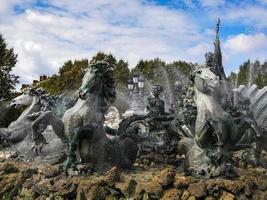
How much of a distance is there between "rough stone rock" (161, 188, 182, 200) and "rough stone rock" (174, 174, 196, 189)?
8cm

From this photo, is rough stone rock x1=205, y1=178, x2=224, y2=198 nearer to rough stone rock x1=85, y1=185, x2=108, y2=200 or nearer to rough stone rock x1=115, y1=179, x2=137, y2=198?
rough stone rock x1=115, y1=179, x2=137, y2=198

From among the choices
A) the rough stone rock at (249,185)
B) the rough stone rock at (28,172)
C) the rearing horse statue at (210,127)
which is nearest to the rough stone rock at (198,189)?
the rough stone rock at (249,185)

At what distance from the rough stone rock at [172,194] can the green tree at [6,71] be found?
3232 centimetres

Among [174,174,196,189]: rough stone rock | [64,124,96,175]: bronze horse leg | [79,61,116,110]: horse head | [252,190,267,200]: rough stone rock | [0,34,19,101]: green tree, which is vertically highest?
[0,34,19,101]: green tree

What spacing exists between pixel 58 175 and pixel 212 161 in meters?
2.47

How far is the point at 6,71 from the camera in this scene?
39719 mm

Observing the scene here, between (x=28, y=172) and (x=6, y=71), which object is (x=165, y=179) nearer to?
(x=28, y=172)

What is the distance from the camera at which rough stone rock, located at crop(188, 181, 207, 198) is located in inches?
291

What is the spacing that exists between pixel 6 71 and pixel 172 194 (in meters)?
33.9

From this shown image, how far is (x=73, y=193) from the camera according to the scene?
26.0 feet

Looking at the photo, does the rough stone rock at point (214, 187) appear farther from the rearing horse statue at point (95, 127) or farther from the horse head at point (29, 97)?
the horse head at point (29, 97)

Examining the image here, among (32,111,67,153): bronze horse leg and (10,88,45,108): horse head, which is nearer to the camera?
(32,111,67,153): bronze horse leg

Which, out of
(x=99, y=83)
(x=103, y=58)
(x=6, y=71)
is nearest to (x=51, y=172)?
(x=99, y=83)

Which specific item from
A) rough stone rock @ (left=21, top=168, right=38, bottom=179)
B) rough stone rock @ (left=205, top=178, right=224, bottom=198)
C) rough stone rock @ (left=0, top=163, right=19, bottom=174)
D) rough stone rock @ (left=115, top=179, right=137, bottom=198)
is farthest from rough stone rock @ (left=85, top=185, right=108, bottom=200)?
rough stone rock @ (left=0, top=163, right=19, bottom=174)
